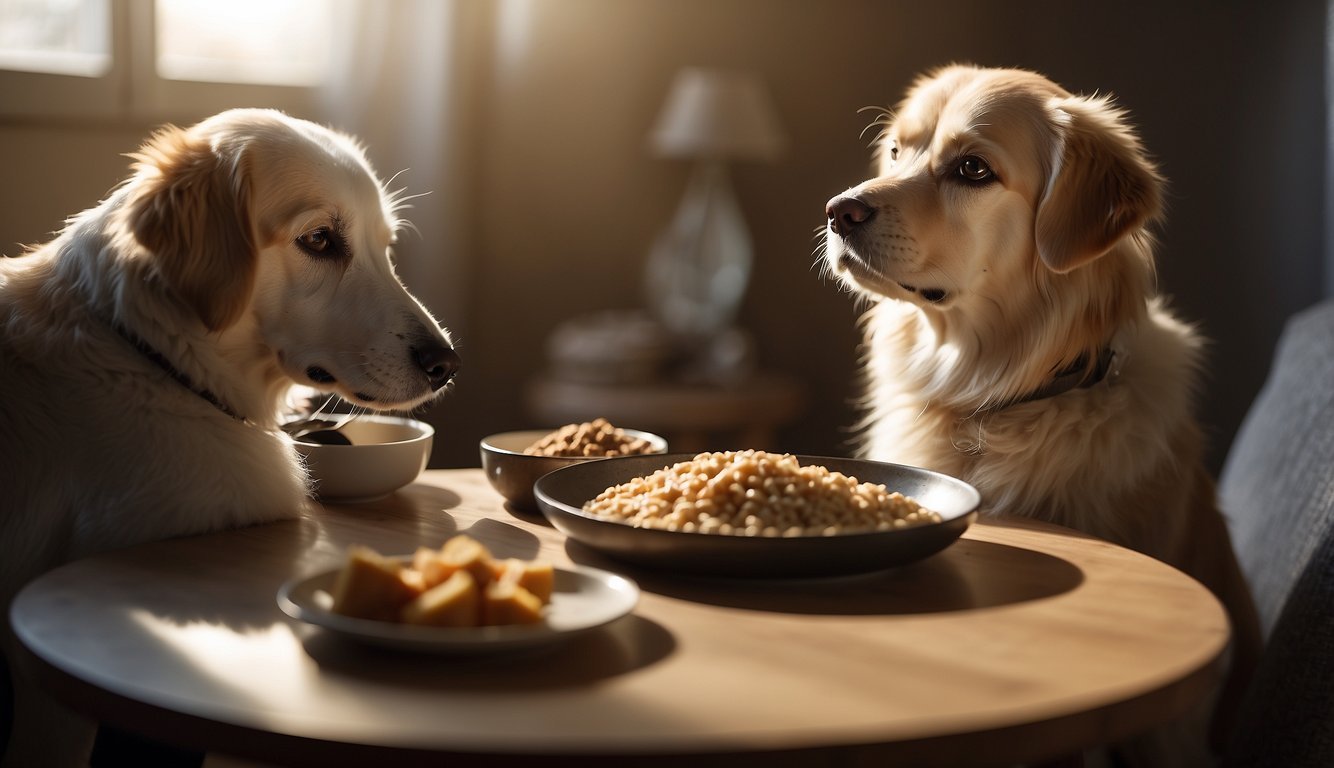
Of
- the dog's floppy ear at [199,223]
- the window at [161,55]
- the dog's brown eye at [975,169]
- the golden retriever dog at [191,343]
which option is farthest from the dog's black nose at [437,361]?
the window at [161,55]

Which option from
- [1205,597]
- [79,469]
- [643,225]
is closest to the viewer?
[1205,597]

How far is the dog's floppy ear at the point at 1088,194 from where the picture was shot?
1.61 m

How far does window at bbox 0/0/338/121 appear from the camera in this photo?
293cm

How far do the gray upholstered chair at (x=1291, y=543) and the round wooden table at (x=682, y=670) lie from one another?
1.38 feet

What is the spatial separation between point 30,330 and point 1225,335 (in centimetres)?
323

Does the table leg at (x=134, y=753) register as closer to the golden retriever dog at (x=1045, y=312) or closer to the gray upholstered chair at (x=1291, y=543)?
the golden retriever dog at (x=1045, y=312)

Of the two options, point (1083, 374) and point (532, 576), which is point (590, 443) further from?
point (1083, 374)

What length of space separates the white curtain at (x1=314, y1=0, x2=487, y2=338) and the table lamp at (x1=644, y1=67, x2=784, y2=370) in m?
0.65

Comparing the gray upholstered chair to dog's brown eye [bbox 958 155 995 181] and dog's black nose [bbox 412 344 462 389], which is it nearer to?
dog's brown eye [bbox 958 155 995 181]

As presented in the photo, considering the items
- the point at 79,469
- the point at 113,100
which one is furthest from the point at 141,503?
the point at 113,100

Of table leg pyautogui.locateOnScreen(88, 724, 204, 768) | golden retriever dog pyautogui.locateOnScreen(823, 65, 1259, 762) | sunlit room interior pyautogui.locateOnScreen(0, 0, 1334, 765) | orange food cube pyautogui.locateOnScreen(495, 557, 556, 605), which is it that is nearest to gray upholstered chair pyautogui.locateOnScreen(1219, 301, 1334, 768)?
golden retriever dog pyautogui.locateOnScreen(823, 65, 1259, 762)

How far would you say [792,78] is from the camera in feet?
13.6

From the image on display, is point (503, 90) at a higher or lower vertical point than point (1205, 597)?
higher

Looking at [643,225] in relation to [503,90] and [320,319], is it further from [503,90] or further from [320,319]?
[320,319]
